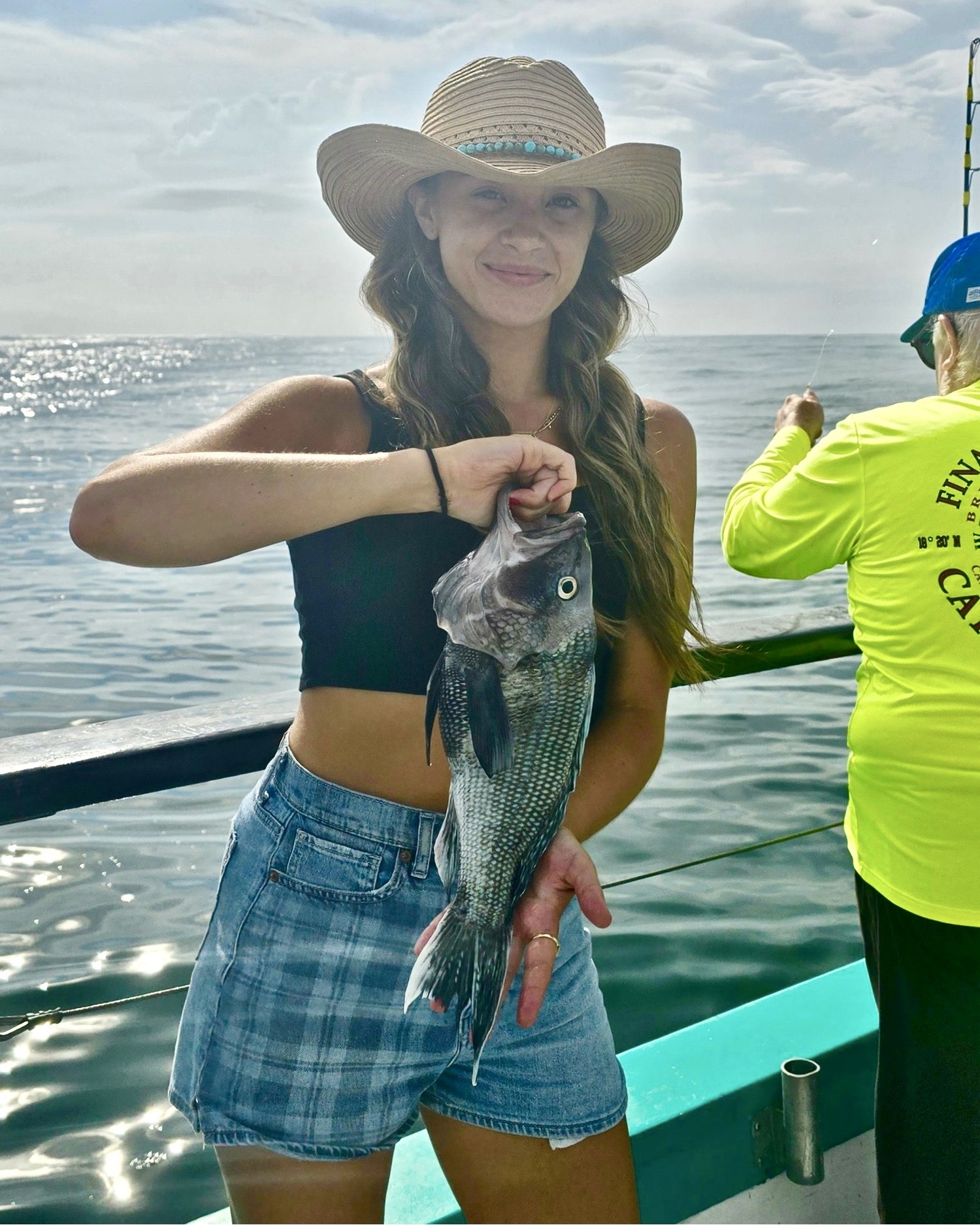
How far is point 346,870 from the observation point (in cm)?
175

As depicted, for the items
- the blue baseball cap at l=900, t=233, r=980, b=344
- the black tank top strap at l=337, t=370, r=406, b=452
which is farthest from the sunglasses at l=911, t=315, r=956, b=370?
the black tank top strap at l=337, t=370, r=406, b=452

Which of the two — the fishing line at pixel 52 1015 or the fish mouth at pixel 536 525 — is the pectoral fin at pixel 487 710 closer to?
the fish mouth at pixel 536 525

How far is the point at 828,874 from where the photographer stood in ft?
18.8

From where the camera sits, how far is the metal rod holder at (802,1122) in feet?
8.33

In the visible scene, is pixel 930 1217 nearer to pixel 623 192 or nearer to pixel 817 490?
pixel 817 490

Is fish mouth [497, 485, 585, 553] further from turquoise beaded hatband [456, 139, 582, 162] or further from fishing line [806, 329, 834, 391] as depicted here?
fishing line [806, 329, 834, 391]

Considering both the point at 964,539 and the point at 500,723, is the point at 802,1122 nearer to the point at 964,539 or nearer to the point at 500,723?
the point at 964,539

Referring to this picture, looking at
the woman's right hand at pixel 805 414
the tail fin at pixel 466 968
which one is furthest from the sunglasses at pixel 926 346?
the tail fin at pixel 466 968

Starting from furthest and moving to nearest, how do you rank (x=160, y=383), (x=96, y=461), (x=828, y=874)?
(x=160, y=383), (x=96, y=461), (x=828, y=874)

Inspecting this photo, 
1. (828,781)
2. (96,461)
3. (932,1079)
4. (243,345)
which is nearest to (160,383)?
(96,461)

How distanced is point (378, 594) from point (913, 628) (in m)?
1.19

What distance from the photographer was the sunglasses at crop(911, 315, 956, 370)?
2.57 meters

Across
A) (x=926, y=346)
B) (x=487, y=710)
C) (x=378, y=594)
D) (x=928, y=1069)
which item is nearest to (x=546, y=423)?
(x=378, y=594)

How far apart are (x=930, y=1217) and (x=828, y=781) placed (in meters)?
4.94
